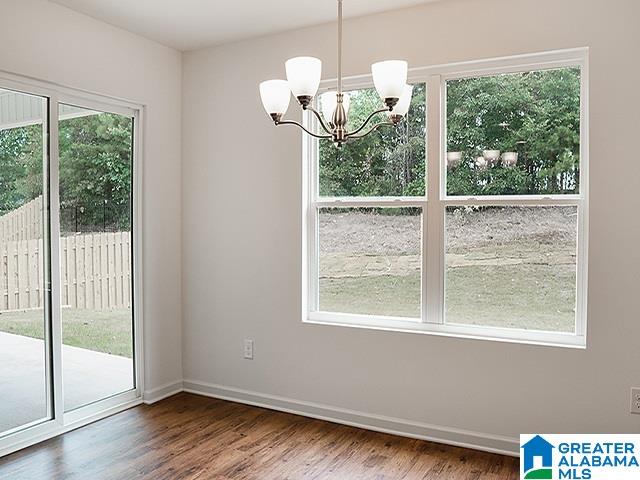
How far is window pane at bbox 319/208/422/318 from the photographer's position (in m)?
3.51

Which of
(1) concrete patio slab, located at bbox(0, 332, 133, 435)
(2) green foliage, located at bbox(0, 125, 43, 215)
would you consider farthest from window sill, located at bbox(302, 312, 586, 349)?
(2) green foliage, located at bbox(0, 125, 43, 215)

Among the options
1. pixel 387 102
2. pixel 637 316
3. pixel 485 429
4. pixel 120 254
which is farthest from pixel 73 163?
pixel 637 316

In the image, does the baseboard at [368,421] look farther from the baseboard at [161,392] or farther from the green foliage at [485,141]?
the green foliage at [485,141]

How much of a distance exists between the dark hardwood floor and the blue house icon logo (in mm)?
114

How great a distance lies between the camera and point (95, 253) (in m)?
3.71

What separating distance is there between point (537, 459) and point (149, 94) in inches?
130

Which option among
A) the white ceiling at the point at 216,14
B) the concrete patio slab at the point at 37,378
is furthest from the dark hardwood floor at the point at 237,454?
the white ceiling at the point at 216,14

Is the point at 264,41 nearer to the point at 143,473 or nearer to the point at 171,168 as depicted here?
the point at 171,168

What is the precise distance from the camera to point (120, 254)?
3.88 metres

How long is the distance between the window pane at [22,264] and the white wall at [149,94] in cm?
32

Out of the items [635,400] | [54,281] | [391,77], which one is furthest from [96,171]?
[635,400]

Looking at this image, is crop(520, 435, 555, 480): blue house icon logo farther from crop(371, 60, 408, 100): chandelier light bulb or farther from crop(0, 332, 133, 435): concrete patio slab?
crop(0, 332, 133, 435): concrete patio slab

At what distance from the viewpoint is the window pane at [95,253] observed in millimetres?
3522

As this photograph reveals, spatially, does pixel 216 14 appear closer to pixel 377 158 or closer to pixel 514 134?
pixel 377 158
